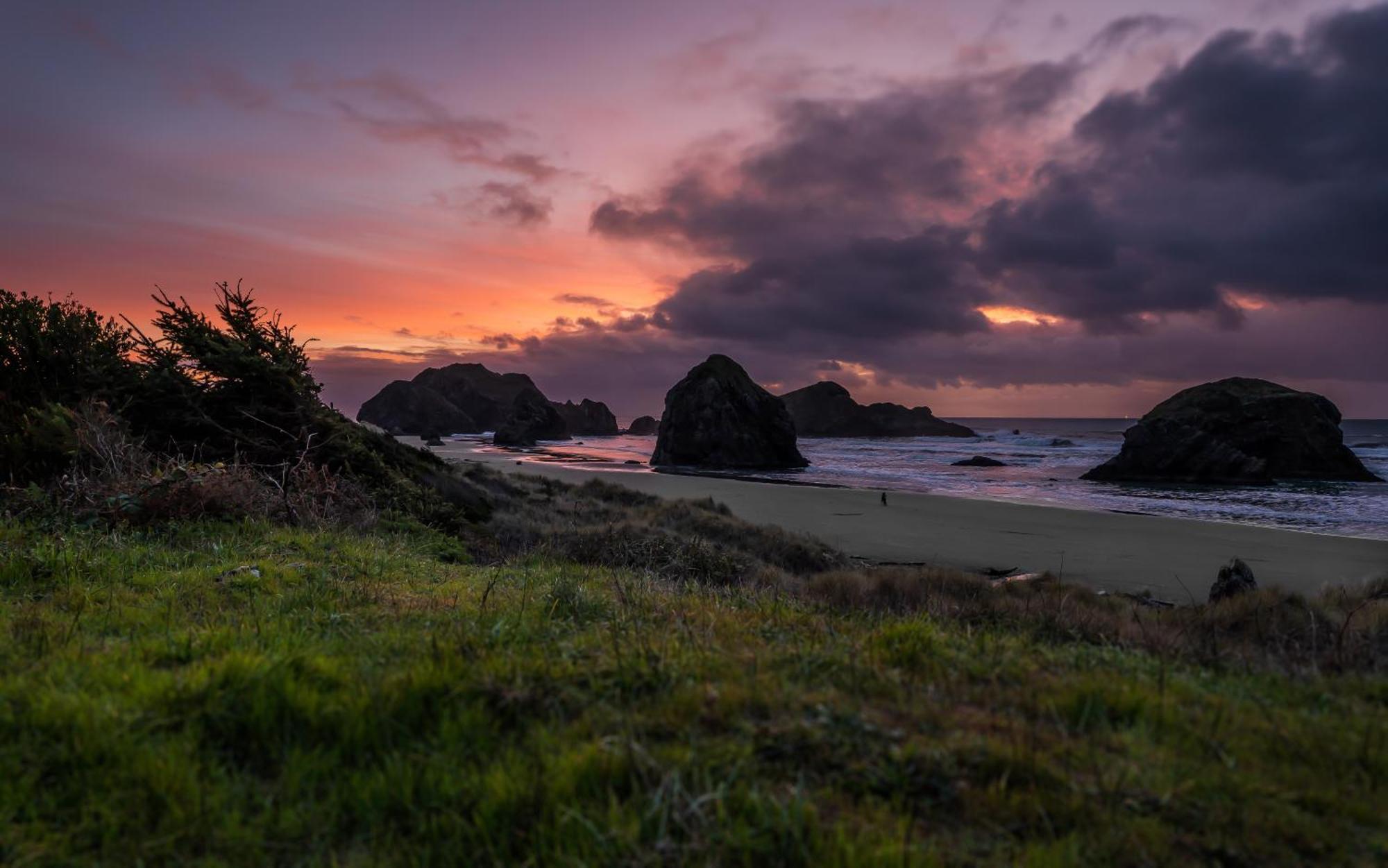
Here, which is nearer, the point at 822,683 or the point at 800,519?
the point at 822,683

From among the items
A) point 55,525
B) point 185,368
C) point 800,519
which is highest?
point 185,368

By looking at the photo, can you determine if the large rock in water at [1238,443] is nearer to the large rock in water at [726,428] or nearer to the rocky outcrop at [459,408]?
the large rock in water at [726,428]

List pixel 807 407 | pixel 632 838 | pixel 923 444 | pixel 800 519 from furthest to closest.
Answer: pixel 807 407
pixel 923 444
pixel 800 519
pixel 632 838

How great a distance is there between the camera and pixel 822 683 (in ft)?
11.8

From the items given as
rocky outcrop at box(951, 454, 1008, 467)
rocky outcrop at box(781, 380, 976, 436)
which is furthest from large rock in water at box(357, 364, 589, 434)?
rocky outcrop at box(951, 454, 1008, 467)

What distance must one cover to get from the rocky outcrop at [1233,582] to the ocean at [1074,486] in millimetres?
14371

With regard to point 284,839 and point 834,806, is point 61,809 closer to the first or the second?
point 284,839

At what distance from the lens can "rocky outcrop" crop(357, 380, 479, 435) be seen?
127m

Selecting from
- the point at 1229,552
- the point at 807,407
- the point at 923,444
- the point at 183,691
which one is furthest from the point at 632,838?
the point at 807,407

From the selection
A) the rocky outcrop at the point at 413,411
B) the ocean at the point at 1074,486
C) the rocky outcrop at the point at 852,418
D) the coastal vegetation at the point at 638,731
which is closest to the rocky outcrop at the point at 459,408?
the rocky outcrop at the point at 413,411

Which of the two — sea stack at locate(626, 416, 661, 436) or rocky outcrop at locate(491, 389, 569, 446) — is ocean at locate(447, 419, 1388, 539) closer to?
rocky outcrop at locate(491, 389, 569, 446)

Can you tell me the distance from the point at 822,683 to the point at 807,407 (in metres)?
137

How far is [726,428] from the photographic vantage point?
59.7m

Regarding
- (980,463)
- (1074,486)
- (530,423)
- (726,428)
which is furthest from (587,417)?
(1074,486)
